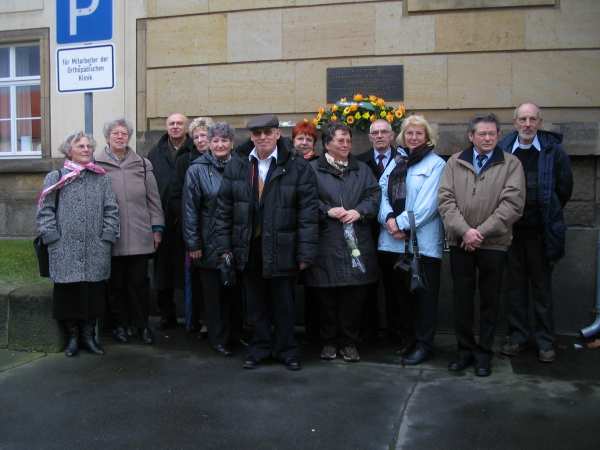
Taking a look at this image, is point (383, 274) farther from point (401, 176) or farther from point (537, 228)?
point (537, 228)

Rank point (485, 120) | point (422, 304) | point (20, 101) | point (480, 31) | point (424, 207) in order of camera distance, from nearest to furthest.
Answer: point (485, 120)
point (424, 207)
point (422, 304)
point (480, 31)
point (20, 101)

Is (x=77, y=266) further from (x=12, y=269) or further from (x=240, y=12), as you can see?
(x=240, y=12)

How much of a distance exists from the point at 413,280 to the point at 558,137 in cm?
165

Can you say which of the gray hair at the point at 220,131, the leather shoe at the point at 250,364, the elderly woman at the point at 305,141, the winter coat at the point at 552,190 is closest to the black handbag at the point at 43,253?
the gray hair at the point at 220,131

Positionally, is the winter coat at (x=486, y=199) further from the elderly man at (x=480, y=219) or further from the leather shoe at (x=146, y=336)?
the leather shoe at (x=146, y=336)

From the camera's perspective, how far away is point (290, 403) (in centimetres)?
447

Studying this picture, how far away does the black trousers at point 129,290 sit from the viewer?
5922 mm

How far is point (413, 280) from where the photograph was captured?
5086mm

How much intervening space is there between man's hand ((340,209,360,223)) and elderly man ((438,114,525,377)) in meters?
0.63

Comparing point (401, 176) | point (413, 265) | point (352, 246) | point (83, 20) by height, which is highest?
point (83, 20)

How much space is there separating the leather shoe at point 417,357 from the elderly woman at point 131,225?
2.28m

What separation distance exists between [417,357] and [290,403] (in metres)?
1.34

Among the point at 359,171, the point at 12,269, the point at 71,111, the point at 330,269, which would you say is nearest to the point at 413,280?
the point at 330,269

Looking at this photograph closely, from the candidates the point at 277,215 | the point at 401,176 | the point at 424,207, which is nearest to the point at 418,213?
Answer: the point at 424,207
